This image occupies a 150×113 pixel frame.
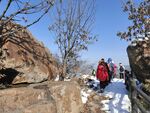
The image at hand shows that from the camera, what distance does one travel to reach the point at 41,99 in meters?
7.09

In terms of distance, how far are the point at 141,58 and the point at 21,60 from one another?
8.38 meters

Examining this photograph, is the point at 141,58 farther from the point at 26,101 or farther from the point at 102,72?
the point at 26,101

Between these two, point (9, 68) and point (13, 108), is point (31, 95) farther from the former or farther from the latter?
point (9, 68)

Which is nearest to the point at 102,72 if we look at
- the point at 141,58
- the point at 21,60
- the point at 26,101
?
the point at 141,58

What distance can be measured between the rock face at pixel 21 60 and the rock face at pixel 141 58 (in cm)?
706

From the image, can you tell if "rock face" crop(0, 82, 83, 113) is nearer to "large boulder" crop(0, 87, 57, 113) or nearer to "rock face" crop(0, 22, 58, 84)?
"large boulder" crop(0, 87, 57, 113)

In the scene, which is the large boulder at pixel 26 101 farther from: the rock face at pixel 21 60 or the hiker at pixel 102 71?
the hiker at pixel 102 71

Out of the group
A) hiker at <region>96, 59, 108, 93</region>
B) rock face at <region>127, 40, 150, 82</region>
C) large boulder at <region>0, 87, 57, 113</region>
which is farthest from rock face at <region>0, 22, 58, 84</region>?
rock face at <region>127, 40, 150, 82</region>

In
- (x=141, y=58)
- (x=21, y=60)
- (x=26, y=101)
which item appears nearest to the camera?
Result: (x=26, y=101)

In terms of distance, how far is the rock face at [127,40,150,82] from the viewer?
594 inches

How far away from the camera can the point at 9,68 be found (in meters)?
7.73

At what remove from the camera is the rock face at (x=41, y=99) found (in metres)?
6.69

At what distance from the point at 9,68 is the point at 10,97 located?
44.5 inches

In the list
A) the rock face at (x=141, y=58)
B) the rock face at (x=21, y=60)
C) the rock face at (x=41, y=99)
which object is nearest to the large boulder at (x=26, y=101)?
the rock face at (x=41, y=99)
